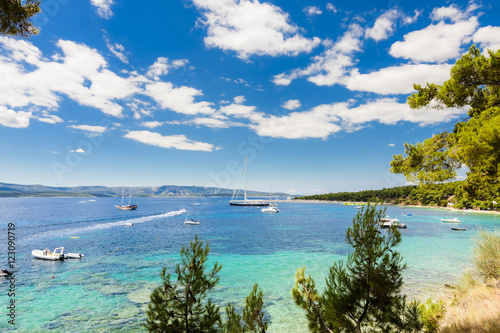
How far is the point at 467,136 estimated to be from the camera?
8617 millimetres

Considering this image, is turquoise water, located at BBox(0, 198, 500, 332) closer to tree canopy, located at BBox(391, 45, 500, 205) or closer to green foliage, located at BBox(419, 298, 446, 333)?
green foliage, located at BBox(419, 298, 446, 333)

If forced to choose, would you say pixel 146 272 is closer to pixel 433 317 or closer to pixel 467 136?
pixel 433 317

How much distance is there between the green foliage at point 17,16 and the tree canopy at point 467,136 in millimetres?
13067

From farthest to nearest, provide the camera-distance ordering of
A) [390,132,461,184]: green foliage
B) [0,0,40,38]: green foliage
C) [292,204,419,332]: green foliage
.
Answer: [390,132,461,184]: green foliage → [292,204,419,332]: green foliage → [0,0,40,38]: green foliage

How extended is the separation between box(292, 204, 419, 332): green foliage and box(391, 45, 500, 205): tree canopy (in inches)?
186

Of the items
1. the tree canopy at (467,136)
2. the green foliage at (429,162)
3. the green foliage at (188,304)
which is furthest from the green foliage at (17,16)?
the green foliage at (429,162)

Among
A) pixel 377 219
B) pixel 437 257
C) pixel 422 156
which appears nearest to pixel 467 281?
pixel 422 156

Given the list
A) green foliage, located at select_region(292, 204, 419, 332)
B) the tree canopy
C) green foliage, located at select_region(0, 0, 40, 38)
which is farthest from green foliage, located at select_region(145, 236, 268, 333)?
the tree canopy

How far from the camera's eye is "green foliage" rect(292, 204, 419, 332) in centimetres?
662

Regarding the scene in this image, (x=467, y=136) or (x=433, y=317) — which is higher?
(x=467, y=136)

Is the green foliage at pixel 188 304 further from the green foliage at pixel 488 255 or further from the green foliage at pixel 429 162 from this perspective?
the green foliage at pixel 488 255

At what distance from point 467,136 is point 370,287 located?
6.51 m

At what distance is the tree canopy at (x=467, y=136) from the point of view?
8.27m

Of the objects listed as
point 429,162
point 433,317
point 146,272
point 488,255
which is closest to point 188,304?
point 433,317
